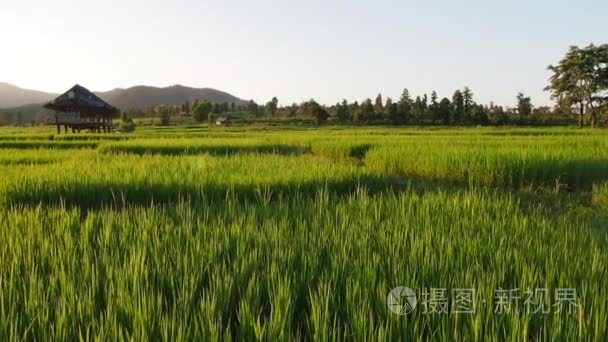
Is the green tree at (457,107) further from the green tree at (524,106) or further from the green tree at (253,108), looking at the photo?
the green tree at (253,108)

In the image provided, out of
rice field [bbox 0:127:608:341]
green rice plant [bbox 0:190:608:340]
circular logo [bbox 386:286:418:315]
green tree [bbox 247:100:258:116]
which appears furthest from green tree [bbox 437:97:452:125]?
circular logo [bbox 386:286:418:315]

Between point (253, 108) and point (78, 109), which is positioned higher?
point (253, 108)

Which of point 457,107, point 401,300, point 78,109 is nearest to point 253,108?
point 457,107

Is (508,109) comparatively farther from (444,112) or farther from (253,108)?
(253,108)

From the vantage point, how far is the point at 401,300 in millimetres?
1413

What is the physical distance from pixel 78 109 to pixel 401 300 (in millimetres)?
30479

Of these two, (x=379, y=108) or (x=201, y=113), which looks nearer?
(x=201, y=113)

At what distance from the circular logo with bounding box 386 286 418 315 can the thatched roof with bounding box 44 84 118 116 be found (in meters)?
29.1

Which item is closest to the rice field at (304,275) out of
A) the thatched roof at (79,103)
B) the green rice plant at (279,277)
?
the green rice plant at (279,277)

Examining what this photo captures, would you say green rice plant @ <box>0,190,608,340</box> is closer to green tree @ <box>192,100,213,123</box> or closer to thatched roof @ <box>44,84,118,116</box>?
thatched roof @ <box>44,84,118,116</box>

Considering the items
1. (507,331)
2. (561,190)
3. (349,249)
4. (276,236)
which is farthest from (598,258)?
(561,190)

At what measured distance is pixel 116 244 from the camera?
2203mm

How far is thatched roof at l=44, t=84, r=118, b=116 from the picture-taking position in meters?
27.0

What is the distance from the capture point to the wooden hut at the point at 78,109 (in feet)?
89.1
